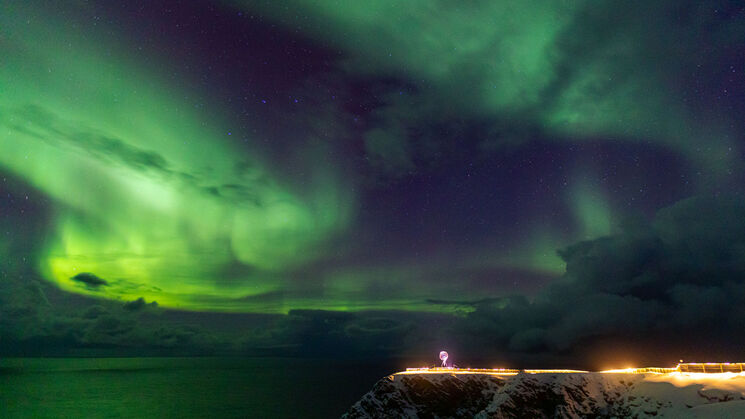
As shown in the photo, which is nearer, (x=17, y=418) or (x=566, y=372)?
(x=566, y=372)

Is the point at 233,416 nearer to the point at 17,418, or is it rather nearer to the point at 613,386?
the point at 17,418

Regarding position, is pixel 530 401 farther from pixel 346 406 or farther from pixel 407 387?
pixel 346 406

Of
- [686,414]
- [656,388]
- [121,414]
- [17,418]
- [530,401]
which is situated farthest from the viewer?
[121,414]

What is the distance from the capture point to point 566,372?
11912cm

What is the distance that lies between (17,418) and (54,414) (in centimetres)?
1217

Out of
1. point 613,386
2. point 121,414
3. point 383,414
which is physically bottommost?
point 121,414

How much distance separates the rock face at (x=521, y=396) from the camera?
9850 cm

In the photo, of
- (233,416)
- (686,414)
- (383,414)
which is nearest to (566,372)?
(686,414)

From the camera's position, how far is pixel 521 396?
108375 mm

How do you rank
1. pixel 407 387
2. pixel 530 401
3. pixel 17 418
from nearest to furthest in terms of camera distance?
pixel 530 401 < pixel 407 387 < pixel 17 418

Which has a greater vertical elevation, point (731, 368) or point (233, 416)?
point (731, 368)

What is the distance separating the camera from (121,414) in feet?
603

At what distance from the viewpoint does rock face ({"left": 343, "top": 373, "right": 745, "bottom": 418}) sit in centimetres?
9850

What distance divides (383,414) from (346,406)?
9113cm
